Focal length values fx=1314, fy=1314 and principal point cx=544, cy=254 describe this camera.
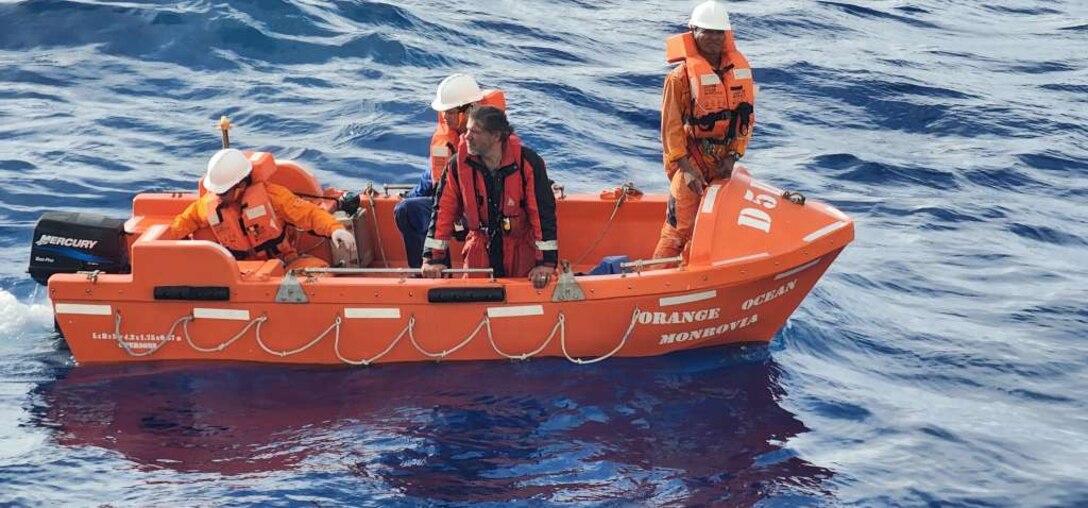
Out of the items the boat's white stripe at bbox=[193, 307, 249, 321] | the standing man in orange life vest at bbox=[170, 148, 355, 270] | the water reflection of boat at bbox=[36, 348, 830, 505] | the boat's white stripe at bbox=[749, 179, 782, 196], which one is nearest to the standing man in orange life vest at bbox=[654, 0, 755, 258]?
the boat's white stripe at bbox=[749, 179, 782, 196]

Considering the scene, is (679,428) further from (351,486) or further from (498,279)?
(351,486)

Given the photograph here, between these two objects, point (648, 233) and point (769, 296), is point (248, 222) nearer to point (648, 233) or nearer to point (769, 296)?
point (648, 233)

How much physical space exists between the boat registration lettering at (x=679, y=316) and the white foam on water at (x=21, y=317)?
399cm

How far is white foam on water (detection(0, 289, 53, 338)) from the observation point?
8664mm

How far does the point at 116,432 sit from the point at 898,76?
10523 millimetres

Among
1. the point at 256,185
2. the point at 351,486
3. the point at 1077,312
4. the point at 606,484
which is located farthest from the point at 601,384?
the point at 1077,312

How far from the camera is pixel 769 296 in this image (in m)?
7.91

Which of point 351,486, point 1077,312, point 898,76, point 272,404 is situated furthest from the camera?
point 898,76

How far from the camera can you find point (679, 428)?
7.36 m

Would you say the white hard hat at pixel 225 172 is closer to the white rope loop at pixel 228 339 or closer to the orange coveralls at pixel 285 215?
the orange coveralls at pixel 285 215

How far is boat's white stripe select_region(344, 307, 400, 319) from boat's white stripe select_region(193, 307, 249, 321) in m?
0.60

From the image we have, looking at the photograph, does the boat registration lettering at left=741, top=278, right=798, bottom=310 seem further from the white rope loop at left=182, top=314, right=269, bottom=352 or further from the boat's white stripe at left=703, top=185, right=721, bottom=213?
the white rope loop at left=182, top=314, right=269, bottom=352

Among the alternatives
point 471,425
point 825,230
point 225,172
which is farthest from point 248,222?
point 825,230

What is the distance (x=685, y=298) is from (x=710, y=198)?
0.64 metres
